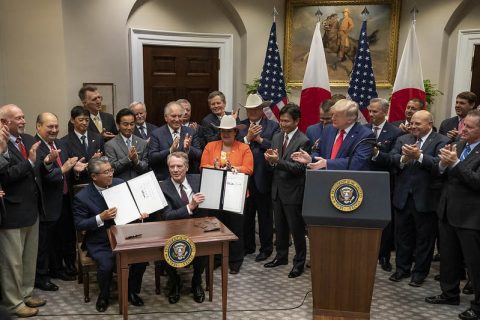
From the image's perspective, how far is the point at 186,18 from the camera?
300 inches

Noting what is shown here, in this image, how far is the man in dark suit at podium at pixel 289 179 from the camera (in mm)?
4531

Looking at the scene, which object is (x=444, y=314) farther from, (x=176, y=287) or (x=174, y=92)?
(x=174, y=92)

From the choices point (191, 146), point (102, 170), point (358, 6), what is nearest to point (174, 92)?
point (191, 146)

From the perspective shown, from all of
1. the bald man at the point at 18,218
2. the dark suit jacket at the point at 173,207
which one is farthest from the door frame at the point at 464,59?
the bald man at the point at 18,218

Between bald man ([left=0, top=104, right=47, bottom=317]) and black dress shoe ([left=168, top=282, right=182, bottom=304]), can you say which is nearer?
bald man ([left=0, top=104, right=47, bottom=317])

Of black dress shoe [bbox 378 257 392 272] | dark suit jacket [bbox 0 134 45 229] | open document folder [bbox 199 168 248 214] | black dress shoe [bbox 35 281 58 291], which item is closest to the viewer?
dark suit jacket [bbox 0 134 45 229]

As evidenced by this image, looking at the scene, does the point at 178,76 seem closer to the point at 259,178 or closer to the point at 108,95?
the point at 108,95

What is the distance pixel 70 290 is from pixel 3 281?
0.76m

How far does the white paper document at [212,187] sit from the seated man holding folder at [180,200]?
8 centimetres

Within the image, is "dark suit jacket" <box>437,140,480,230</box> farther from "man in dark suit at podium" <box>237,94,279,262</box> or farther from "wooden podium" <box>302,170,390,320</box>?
"man in dark suit at podium" <box>237,94,279,262</box>

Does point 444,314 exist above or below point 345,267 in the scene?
below

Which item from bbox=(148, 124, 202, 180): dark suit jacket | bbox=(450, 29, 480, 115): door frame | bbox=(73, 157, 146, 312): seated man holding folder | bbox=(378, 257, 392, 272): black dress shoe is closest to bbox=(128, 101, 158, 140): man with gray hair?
bbox=(148, 124, 202, 180): dark suit jacket

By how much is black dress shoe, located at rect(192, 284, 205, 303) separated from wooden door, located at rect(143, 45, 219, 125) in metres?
4.04

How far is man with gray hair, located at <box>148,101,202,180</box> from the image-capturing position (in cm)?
481
